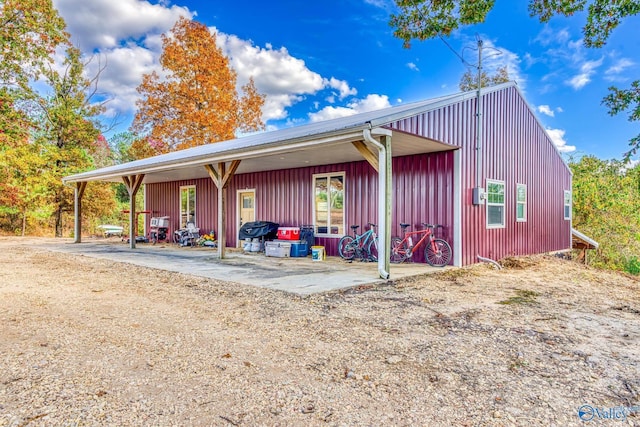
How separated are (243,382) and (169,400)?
45cm

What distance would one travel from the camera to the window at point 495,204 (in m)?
8.68

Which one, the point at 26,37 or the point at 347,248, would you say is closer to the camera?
the point at 347,248

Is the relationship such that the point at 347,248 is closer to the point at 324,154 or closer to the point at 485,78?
the point at 324,154

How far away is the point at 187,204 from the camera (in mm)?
14258

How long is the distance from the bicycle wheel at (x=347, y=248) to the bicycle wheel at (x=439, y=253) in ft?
5.76

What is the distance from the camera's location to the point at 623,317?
13.9 ft

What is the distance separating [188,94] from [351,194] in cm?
1214

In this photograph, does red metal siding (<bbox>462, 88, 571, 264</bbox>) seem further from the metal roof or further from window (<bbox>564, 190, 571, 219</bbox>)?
the metal roof

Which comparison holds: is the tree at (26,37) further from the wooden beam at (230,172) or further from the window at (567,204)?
the window at (567,204)

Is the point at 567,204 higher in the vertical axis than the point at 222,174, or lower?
lower

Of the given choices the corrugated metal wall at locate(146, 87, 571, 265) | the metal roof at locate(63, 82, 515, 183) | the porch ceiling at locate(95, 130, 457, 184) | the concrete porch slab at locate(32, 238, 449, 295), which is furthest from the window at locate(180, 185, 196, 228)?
the concrete porch slab at locate(32, 238, 449, 295)

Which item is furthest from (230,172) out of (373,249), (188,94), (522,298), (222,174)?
(188,94)

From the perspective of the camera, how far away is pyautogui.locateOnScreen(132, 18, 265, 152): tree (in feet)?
58.7

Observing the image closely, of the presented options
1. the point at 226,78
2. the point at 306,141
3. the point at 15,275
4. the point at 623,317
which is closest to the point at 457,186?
the point at 306,141
